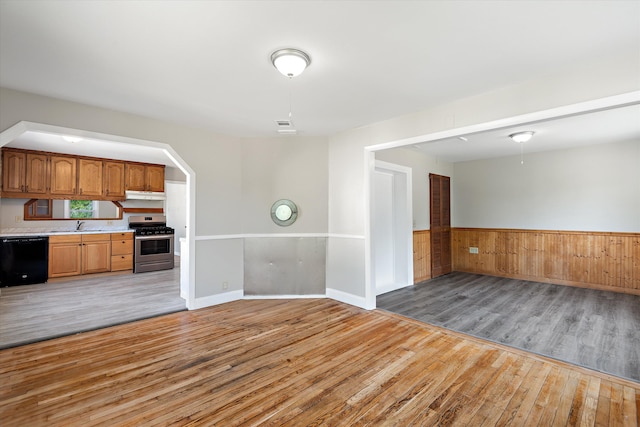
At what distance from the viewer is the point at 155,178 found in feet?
23.0

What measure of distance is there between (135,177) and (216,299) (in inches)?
169

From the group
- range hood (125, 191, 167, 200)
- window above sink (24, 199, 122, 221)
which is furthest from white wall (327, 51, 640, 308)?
window above sink (24, 199, 122, 221)

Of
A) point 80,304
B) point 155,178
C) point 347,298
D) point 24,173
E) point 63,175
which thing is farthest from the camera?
point 155,178

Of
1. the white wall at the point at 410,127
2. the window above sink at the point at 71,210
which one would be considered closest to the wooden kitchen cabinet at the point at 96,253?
the window above sink at the point at 71,210

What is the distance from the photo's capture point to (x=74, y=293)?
4.80 metres

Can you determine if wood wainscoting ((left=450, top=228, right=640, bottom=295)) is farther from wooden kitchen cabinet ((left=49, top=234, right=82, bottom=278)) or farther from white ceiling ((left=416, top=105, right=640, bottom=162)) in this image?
wooden kitchen cabinet ((left=49, top=234, right=82, bottom=278))

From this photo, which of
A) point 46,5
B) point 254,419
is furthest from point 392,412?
point 46,5

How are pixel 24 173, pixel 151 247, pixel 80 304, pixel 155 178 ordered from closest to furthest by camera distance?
pixel 80 304, pixel 24 173, pixel 151 247, pixel 155 178

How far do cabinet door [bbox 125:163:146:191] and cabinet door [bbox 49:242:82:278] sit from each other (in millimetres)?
1602

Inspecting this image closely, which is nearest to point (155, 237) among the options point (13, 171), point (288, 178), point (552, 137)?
point (13, 171)

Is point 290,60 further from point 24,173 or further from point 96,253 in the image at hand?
point 24,173

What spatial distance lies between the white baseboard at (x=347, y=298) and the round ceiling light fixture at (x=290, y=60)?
3.10 meters

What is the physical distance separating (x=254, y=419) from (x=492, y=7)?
2.98 meters

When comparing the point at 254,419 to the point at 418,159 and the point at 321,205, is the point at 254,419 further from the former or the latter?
the point at 418,159
